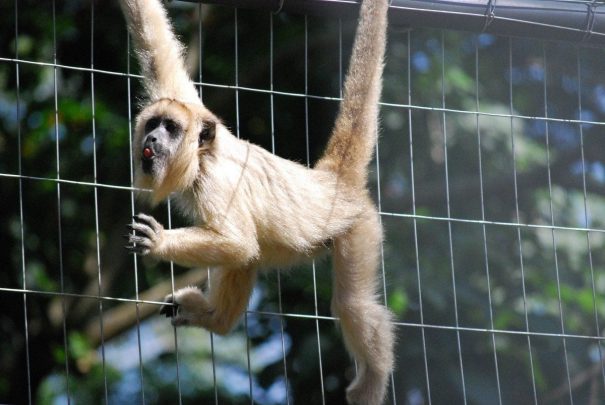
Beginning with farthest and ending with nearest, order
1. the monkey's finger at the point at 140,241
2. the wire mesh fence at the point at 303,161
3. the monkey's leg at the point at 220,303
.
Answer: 1. the wire mesh fence at the point at 303,161
2. the monkey's leg at the point at 220,303
3. the monkey's finger at the point at 140,241

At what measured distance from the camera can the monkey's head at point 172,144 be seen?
6754 millimetres

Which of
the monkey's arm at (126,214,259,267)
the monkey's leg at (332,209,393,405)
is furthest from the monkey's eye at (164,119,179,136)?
the monkey's leg at (332,209,393,405)

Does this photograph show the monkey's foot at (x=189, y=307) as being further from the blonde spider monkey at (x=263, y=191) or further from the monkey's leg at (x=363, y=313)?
the monkey's leg at (x=363, y=313)

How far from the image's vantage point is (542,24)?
276 inches

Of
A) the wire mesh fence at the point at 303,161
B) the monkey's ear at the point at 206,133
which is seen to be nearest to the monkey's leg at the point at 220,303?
the monkey's ear at the point at 206,133

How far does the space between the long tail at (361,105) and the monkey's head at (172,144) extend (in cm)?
92

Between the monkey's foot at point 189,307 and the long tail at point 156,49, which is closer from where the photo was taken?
the long tail at point 156,49

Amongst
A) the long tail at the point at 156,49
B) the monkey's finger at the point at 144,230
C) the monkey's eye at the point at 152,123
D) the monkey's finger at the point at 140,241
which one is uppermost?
the long tail at the point at 156,49

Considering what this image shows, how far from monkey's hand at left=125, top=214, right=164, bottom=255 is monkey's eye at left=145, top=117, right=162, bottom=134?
0.75 m

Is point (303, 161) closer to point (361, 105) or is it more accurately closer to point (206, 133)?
point (361, 105)

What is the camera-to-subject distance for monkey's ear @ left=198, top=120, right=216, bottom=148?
684 centimetres

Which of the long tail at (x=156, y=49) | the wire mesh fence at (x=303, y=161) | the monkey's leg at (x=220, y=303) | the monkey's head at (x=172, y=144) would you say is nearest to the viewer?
the monkey's head at (x=172, y=144)

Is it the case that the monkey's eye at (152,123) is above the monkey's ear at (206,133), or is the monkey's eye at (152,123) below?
above

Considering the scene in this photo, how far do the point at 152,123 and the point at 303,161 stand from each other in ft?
12.1
